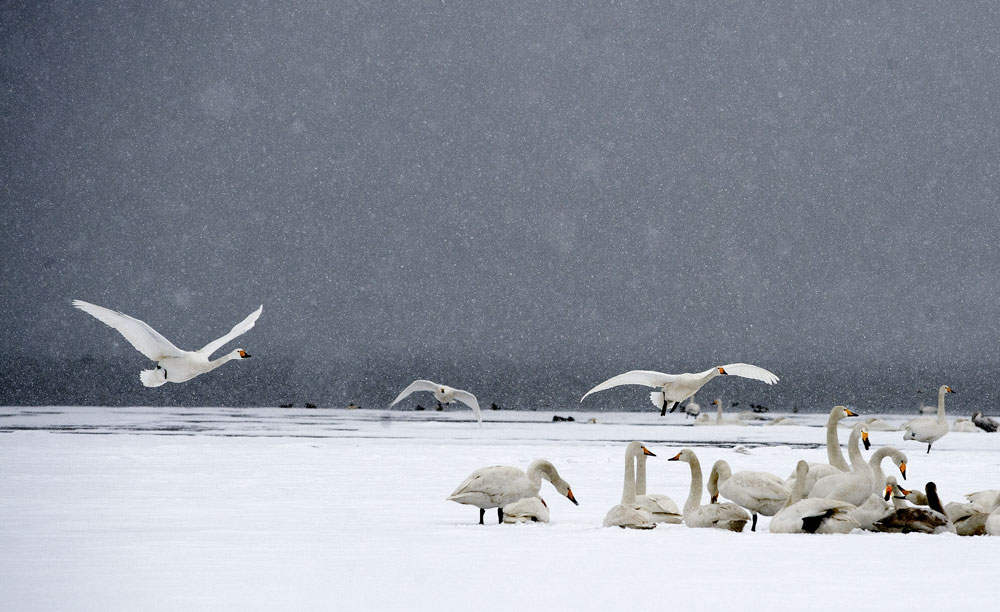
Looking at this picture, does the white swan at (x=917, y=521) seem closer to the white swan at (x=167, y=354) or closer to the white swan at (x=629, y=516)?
the white swan at (x=629, y=516)

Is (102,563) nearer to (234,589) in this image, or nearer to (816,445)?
(234,589)

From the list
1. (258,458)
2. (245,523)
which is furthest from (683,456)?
(258,458)

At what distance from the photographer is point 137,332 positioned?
16.3m

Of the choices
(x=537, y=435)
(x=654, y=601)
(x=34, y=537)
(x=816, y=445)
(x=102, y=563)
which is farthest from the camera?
(x=537, y=435)

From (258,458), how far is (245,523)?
28.8ft

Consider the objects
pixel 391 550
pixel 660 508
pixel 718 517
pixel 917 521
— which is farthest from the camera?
pixel 660 508

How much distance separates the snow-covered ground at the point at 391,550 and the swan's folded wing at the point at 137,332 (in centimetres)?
166

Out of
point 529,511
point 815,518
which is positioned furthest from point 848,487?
point 529,511

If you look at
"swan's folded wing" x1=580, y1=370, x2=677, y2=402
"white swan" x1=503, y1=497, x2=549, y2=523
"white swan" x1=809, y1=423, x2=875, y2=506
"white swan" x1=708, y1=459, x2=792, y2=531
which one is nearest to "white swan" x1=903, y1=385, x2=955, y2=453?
"swan's folded wing" x1=580, y1=370, x2=677, y2=402

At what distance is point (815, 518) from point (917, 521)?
31.4 inches

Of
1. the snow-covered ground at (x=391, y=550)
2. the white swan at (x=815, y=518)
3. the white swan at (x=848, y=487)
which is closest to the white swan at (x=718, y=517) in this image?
the snow-covered ground at (x=391, y=550)

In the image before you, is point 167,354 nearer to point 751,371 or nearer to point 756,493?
point 751,371

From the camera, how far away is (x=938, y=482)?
1391cm

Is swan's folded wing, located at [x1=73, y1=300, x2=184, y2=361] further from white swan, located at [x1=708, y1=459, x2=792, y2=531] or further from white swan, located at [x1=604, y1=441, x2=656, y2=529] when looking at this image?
white swan, located at [x1=708, y1=459, x2=792, y2=531]
